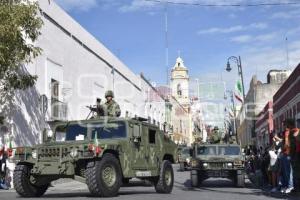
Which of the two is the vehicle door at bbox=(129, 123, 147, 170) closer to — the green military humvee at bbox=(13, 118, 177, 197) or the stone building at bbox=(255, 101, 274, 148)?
the green military humvee at bbox=(13, 118, 177, 197)

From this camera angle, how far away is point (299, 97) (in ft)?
99.2

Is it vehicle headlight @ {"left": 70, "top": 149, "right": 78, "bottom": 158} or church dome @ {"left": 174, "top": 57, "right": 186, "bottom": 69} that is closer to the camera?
vehicle headlight @ {"left": 70, "top": 149, "right": 78, "bottom": 158}

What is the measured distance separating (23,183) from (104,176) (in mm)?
2033

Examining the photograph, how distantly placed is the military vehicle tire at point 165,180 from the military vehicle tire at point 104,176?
82.2 inches

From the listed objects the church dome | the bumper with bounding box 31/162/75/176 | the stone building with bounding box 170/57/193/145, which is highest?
the church dome

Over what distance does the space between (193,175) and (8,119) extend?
7.54 metres

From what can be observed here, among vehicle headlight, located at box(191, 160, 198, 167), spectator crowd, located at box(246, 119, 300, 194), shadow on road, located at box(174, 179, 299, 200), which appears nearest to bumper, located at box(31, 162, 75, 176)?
shadow on road, located at box(174, 179, 299, 200)

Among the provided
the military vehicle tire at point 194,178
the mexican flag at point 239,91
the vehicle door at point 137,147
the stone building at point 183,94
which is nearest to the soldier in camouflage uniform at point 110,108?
the vehicle door at point 137,147

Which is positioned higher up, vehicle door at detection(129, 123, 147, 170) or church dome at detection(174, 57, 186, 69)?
church dome at detection(174, 57, 186, 69)

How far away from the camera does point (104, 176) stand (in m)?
13.6

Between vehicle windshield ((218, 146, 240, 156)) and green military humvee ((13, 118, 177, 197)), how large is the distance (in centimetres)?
520

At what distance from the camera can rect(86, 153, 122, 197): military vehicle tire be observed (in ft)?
43.6

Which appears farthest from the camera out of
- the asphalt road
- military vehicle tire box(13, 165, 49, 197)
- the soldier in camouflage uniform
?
the soldier in camouflage uniform

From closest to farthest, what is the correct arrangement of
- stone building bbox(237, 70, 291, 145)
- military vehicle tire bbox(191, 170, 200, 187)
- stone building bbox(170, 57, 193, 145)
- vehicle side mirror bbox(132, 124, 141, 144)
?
1. vehicle side mirror bbox(132, 124, 141, 144)
2. military vehicle tire bbox(191, 170, 200, 187)
3. stone building bbox(237, 70, 291, 145)
4. stone building bbox(170, 57, 193, 145)
